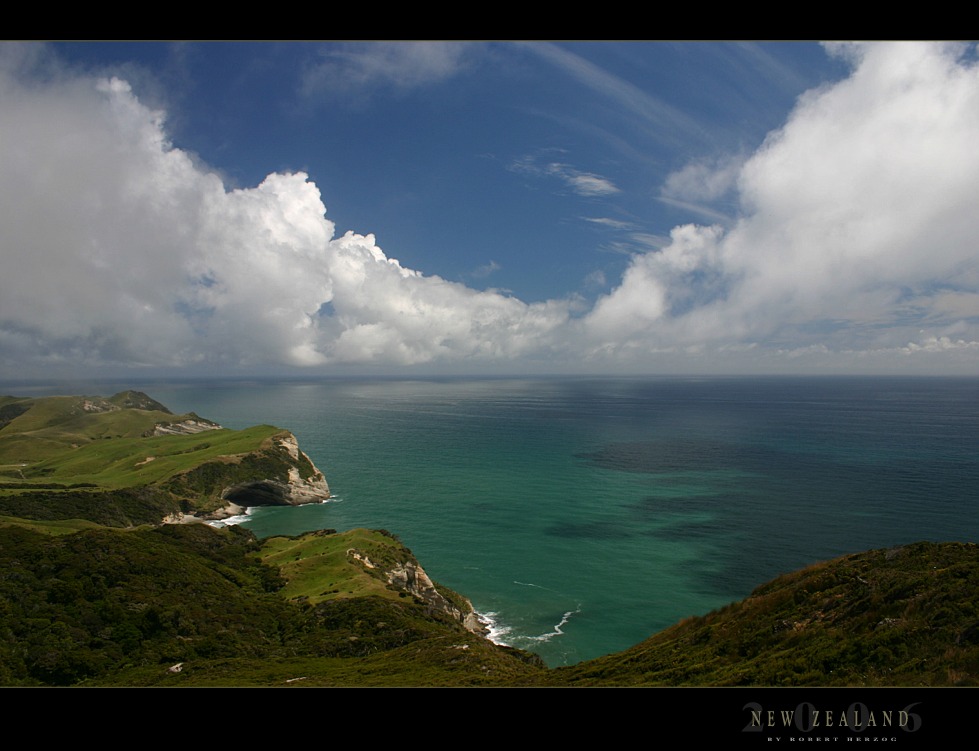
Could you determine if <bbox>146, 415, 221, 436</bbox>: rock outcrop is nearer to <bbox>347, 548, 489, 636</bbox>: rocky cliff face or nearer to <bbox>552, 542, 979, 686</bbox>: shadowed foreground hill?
<bbox>347, 548, 489, 636</bbox>: rocky cliff face

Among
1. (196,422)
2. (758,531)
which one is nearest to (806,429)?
(758,531)

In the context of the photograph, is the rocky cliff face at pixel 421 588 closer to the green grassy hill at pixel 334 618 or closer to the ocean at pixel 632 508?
the green grassy hill at pixel 334 618

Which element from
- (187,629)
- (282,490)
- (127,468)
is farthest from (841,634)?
(127,468)

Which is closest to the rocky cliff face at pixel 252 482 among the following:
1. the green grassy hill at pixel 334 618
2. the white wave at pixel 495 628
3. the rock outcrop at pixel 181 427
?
the green grassy hill at pixel 334 618

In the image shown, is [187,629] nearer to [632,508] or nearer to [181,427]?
[632,508]

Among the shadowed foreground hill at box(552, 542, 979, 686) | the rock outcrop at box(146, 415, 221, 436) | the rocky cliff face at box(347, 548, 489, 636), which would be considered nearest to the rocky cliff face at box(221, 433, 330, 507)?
the rocky cliff face at box(347, 548, 489, 636)
